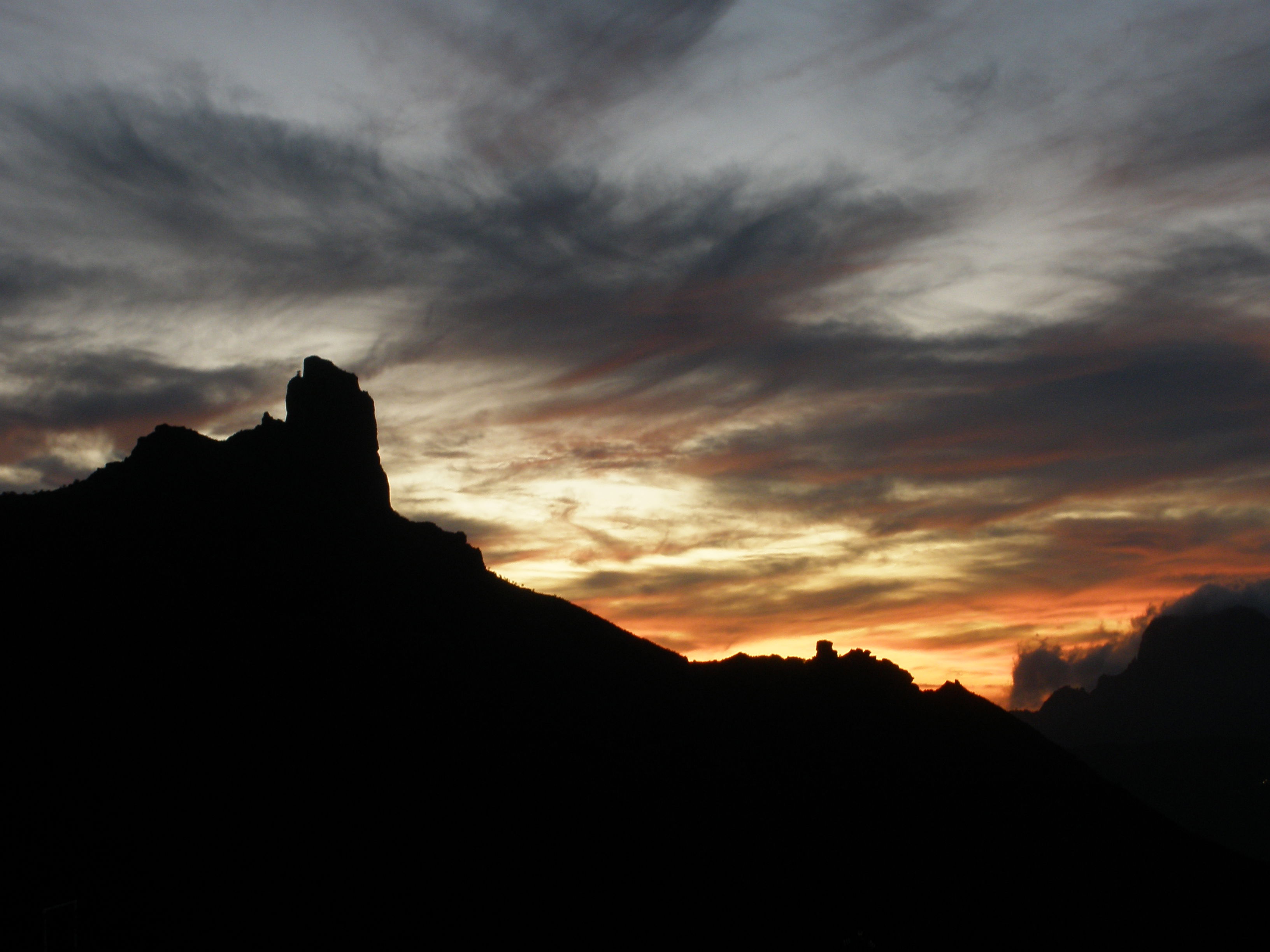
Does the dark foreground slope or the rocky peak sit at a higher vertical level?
the rocky peak

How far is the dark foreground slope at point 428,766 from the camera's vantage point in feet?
205

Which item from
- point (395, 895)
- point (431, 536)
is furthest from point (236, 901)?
point (431, 536)

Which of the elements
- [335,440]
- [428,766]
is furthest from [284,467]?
[428,766]

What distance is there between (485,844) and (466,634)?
32.0 metres

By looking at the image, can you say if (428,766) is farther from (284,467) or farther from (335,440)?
(335,440)

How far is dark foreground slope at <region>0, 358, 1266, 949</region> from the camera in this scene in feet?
205

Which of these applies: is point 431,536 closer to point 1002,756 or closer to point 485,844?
point 485,844

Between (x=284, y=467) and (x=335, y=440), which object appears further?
(x=335, y=440)

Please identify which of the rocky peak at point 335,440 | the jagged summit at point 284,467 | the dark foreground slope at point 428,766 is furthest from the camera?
the rocky peak at point 335,440

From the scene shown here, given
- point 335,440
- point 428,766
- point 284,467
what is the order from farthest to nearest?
point 335,440 → point 284,467 → point 428,766


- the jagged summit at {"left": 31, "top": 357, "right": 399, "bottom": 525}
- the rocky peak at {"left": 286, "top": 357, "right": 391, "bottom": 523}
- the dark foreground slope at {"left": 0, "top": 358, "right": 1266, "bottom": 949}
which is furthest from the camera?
the rocky peak at {"left": 286, "top": 357, "right": 391, "bottom": 523}

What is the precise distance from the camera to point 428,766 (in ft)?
251

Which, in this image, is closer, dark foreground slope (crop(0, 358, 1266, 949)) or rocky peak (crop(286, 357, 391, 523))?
dark foreground slope (crop(0, 358, 1266, 949))

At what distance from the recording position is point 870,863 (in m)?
83.3
